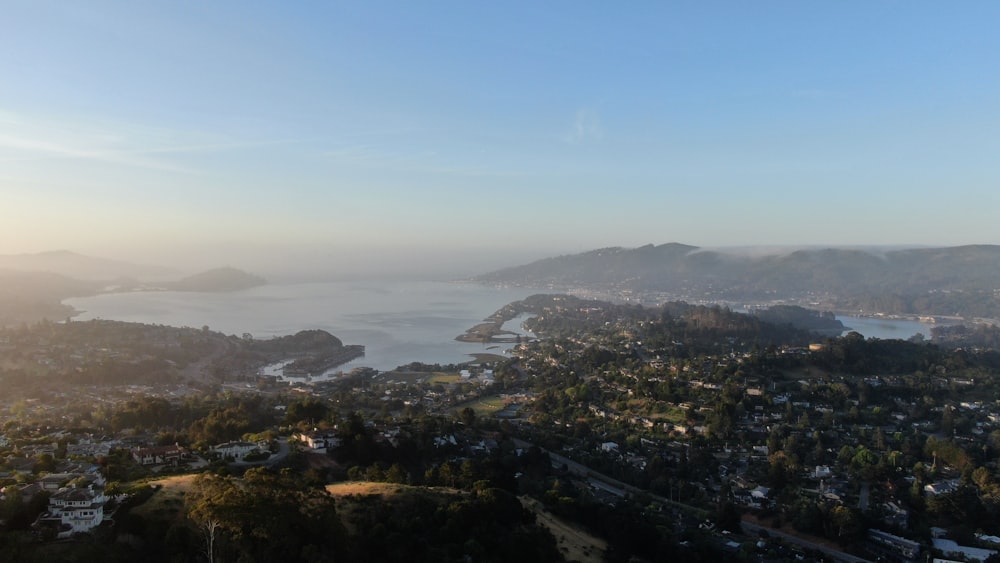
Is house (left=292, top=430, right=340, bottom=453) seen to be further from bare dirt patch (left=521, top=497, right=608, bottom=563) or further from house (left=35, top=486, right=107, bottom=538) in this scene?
house (left=35, top=486, right=107, bottom=538)

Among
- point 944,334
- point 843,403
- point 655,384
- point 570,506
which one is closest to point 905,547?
point 570,506

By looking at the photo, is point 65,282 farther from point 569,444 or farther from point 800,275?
point 800,275

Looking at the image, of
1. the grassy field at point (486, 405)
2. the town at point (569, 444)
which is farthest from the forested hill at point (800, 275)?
the grassy field at point (486, 405)

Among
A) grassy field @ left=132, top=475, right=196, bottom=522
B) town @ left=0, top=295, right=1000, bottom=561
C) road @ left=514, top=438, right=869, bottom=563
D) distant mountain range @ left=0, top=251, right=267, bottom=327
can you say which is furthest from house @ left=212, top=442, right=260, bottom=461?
distant mountain range @ left=0, top=251, right=267, bottom=327

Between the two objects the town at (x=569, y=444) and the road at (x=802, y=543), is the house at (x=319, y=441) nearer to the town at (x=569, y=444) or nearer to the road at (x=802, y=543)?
the town at (x=569, y=444)

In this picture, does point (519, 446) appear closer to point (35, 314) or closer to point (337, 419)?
point (337, 419)

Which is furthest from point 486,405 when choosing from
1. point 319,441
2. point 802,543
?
point 802,543
